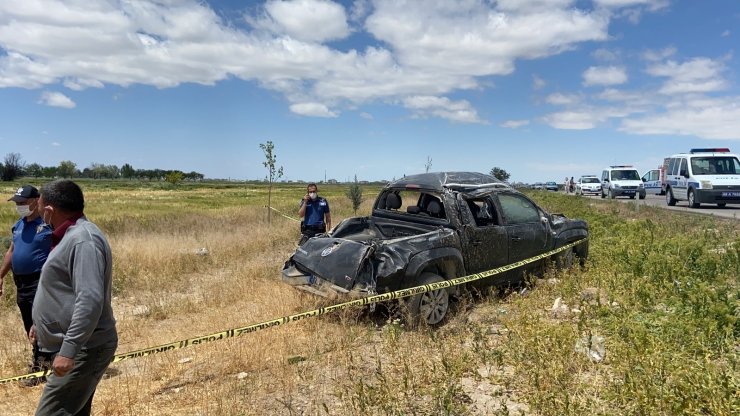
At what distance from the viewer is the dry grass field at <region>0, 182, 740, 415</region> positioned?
10.8 ft

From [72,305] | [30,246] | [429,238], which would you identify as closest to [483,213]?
[429,238]

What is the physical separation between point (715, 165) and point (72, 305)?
2024 cm

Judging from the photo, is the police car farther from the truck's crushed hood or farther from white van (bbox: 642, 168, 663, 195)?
the truck's crushed hood

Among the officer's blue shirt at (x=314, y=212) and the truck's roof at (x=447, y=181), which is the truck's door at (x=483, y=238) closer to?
the truck's roof at (x=447, y=181)

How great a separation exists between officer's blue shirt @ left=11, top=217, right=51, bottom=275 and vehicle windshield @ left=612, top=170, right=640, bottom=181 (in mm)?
28783

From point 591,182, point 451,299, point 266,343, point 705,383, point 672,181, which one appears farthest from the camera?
point 591,182

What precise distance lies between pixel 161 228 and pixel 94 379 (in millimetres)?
15543

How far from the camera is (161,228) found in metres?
17.2

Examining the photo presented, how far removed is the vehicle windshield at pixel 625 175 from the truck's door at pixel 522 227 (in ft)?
77.9

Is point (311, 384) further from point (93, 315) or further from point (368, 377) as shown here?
point (93, 315)

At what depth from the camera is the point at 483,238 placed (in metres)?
6.01

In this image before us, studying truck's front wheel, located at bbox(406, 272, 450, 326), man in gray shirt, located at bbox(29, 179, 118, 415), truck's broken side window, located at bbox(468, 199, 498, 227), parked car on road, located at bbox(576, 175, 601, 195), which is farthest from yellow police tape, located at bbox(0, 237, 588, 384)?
parked car on road, located at bbox(576, 175, 601, 195)

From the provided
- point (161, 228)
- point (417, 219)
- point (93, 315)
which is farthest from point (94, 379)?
point (161, 228)

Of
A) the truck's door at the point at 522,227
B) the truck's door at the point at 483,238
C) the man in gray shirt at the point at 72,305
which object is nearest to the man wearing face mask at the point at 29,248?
the man in gray shirt at the point at 72,305
